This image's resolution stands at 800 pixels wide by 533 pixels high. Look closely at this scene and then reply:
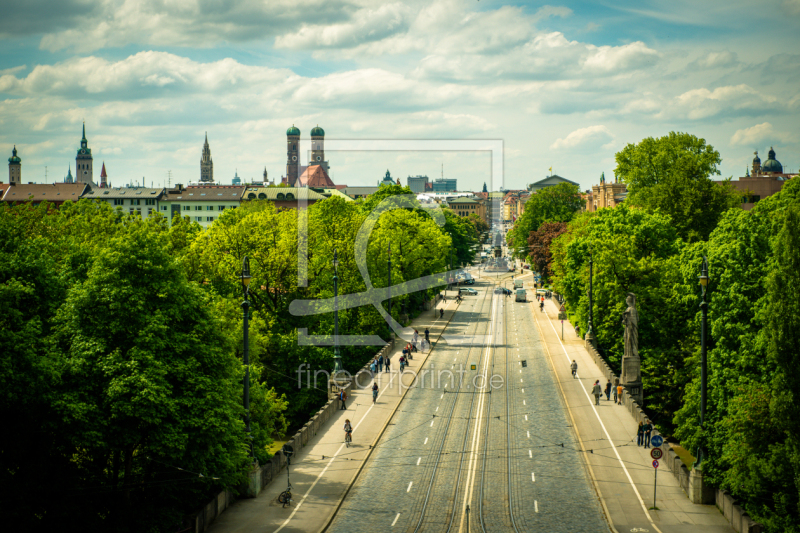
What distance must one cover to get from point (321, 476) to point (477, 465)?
6788mm

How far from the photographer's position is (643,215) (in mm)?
57062

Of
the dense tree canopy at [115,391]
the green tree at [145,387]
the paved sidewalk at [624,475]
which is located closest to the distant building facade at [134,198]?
the paved sidewalk at [624,475]

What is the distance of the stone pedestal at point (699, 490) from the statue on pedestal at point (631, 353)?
1710 cm

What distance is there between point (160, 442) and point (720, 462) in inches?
806

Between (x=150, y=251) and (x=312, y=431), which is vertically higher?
(x=150, y=251)

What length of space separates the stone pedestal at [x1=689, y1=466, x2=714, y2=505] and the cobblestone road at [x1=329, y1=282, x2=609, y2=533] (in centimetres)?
377

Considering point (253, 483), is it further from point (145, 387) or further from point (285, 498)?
point (145, 387)

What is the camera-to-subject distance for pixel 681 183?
64.4 meters

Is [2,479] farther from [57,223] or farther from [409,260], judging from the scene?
[409,260]

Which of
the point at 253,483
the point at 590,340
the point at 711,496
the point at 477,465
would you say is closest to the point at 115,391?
the point at 253,483

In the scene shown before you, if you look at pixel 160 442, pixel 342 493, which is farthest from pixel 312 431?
pixel 160 442

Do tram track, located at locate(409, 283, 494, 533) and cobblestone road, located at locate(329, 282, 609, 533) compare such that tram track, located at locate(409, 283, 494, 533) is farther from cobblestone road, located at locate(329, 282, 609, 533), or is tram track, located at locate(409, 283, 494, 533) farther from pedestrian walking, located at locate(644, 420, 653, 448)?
pedestrian walking, located at locate(644, 420, 653, 448)

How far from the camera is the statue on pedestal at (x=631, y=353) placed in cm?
4481

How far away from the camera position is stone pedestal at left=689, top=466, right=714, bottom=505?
1107 inches
